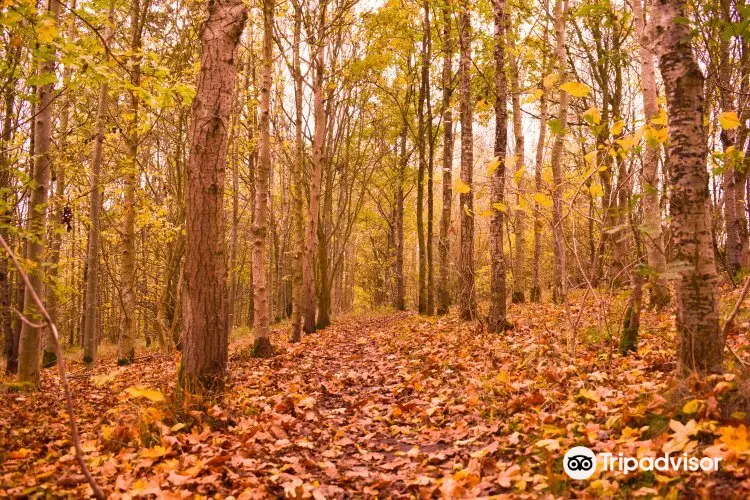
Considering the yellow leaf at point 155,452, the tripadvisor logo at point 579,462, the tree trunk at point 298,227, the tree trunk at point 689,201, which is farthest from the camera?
the tree trunk at point 298,227

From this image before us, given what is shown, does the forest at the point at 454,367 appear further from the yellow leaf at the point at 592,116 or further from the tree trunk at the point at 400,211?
the tree trunk at the point at 400,211

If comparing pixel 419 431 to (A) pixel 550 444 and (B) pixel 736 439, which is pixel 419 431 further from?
(B) pixel 736 439

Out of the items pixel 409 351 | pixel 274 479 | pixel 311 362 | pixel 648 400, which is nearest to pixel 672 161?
pixel 648 400

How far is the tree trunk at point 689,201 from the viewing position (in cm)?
344

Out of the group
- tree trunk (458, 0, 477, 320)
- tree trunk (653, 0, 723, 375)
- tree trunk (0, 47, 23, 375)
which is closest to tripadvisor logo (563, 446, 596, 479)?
tree trunk (653, 0, 723, 375)

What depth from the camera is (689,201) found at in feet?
11.3

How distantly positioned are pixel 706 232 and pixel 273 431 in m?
3.86

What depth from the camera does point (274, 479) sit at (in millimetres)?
3439

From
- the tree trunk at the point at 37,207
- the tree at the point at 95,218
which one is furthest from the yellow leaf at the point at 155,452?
the tree at the point at 95,218

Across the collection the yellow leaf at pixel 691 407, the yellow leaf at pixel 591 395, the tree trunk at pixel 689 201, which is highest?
the tree trunk at pixel 689 201

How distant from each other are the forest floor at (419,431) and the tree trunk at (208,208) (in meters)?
0.50

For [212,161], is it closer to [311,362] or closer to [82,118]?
[311,362]

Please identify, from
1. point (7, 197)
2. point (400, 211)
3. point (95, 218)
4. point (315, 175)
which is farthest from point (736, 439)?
point (400, 211)

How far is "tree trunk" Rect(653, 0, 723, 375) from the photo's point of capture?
344cm
